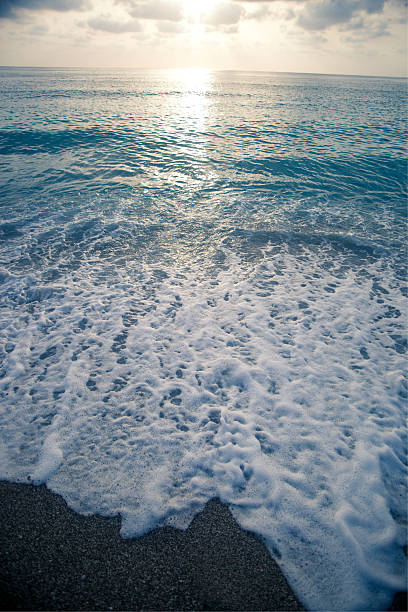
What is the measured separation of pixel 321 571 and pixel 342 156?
70.6 ft

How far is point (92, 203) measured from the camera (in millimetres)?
12336

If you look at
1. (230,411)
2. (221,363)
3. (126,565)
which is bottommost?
(126,565)

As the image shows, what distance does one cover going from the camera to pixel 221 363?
213 inches

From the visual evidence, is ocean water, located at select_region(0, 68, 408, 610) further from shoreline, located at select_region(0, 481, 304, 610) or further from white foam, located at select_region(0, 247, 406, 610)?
shoreline, located at select_region(0, 481, 304, 610)

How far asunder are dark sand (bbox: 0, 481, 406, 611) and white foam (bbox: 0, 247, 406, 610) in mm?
164

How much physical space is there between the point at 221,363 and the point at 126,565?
3.14 m

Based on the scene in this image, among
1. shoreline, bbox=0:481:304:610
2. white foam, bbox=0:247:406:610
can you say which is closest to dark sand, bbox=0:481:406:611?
shoreline, bbox=0:481:304:610

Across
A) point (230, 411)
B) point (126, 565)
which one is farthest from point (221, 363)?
point (126, 565)

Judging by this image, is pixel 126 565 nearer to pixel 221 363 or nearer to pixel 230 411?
pixel 230 411

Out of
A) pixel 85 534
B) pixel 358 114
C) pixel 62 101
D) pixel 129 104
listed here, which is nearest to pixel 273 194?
→ pixel 85 534

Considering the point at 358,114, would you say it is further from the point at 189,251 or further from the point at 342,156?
the point at 189,251

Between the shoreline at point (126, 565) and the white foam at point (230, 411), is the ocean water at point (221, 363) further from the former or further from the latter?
the shoreline at point (126, 565)

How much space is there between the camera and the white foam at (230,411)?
3320 millimetres

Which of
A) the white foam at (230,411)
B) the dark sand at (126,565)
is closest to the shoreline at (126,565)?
the dark sand at (126,565)
